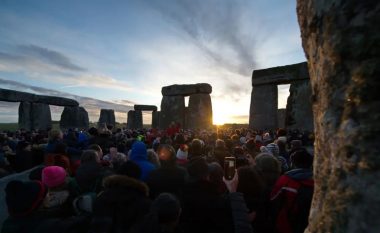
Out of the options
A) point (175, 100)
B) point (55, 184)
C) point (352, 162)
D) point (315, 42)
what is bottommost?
point (55, 184)

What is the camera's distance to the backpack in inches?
109

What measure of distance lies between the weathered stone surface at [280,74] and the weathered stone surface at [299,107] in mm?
354

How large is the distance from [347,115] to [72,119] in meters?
25.1

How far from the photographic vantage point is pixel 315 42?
108 cm

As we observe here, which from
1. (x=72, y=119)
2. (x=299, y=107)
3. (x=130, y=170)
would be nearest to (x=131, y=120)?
(x=72, y=119)

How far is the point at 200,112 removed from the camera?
66.2 feet

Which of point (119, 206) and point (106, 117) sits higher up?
point (106, 117)

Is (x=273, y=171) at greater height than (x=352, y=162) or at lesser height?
lesser

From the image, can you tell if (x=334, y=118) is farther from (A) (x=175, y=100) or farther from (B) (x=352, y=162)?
(A) (x=175, y=100)

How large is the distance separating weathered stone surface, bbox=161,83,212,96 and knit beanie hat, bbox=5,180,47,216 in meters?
18.2

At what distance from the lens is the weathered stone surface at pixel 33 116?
2097cm

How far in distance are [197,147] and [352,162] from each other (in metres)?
4.50

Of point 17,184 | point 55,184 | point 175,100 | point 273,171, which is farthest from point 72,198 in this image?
point 175,100

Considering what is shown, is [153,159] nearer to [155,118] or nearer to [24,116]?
[24,116]
